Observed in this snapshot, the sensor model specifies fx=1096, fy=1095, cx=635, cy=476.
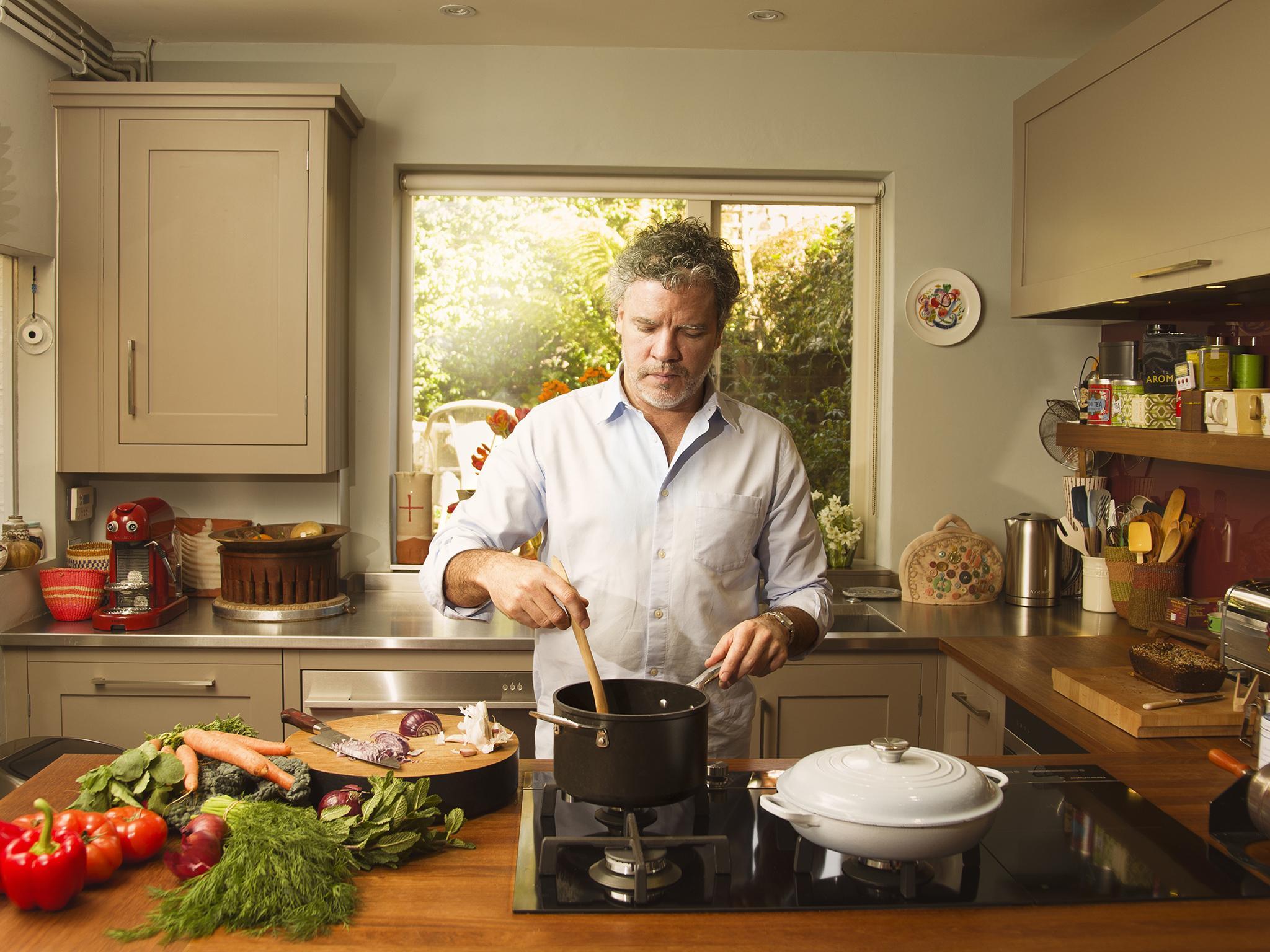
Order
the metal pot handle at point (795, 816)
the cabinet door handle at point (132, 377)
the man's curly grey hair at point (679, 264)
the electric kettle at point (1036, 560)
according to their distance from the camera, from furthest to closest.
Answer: the electric kettle at point (1036, 560), the cabinet door handle at point (132, 377), the man's curly grey hair at point (679, 264), the metal pot handle at point (795, 816)

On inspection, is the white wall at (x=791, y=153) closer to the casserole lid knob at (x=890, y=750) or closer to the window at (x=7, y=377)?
the window at (x=7, y=377)

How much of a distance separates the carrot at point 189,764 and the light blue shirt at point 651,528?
2.03 feet

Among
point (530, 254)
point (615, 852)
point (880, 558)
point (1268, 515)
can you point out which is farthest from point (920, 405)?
point (615, 852)

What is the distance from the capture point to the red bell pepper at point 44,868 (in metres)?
1.12

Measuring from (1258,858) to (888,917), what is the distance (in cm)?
52

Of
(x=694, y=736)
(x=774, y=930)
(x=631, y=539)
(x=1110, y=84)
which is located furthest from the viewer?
(x=1110, y=84)

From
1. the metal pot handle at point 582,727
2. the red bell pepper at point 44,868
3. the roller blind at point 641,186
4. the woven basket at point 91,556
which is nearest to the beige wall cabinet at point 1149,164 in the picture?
the roller blind at point 641,186

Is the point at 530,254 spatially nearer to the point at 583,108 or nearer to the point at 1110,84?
the point at 583,108

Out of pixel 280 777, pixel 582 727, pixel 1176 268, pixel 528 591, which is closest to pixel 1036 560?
pixel 1176 268

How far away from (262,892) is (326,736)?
405 mm

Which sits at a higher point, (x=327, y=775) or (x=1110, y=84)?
(x=1110, y=84)

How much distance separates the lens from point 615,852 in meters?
1.24

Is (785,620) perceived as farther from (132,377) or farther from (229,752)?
(132,377)

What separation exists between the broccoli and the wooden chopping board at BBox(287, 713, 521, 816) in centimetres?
3
